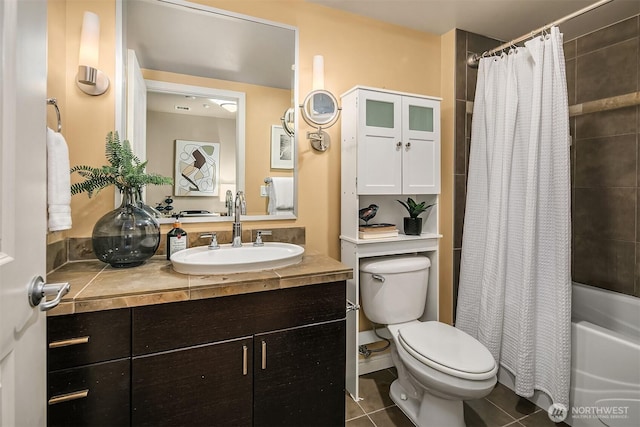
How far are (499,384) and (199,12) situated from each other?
269 centimetres

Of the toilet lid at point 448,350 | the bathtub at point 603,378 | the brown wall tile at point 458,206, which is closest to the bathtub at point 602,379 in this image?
the bathtub at point 603,378

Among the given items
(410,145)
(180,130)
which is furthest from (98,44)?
(410,145)

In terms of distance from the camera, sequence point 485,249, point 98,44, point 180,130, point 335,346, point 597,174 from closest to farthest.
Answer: point 335,346
point 98,44
point 180,130
point 485,249
point 597,174

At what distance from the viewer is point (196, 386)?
110 cm

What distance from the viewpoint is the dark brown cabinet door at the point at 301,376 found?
1195 millimetres

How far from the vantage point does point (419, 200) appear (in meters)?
2.12

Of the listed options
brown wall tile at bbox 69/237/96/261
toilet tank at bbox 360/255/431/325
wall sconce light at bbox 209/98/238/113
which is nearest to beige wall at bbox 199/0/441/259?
toilet tank at bbox 360/255/431/325

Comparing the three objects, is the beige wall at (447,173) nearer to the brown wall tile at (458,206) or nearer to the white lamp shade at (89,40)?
the brown wall tile at (458,206)

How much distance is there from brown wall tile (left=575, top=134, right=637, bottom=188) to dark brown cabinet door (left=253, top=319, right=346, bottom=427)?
2.01 m

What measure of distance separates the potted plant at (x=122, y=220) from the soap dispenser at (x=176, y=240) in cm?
10

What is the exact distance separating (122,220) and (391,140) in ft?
4.54

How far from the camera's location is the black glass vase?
1.27 meters

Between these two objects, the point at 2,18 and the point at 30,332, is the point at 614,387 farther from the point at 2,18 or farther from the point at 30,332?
the point at 2,18

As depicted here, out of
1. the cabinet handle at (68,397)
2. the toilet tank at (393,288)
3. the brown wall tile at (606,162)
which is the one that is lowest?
the cabinet handle at (68,397)
